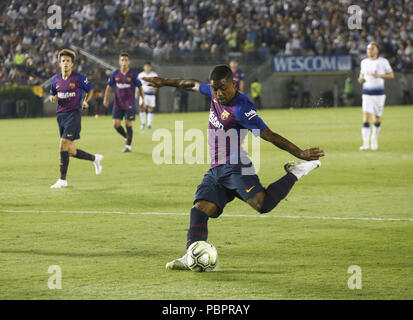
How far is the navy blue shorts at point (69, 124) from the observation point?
1364cm

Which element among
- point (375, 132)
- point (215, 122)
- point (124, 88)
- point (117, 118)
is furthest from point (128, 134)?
point (215, 122)

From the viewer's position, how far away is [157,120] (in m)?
34.3

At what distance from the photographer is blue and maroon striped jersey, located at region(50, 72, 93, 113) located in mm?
13625

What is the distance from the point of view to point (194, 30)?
143ft

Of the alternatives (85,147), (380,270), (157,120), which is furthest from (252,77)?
(380,270)

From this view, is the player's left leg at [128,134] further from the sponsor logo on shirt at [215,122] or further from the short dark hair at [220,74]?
the short dark hair at [220,74]

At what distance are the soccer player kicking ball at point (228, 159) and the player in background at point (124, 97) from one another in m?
11.9

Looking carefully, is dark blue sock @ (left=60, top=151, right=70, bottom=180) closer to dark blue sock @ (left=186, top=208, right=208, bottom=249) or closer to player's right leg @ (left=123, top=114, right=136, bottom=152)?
player's right leg @ (left=123, top=114, right=136, bottom=152)

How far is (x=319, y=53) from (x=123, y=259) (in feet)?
127

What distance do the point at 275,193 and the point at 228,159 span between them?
59 centimetres

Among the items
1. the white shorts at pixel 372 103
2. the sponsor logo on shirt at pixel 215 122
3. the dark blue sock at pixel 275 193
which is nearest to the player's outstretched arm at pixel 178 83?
the sponsor logo on shirt at pixel 215 122
